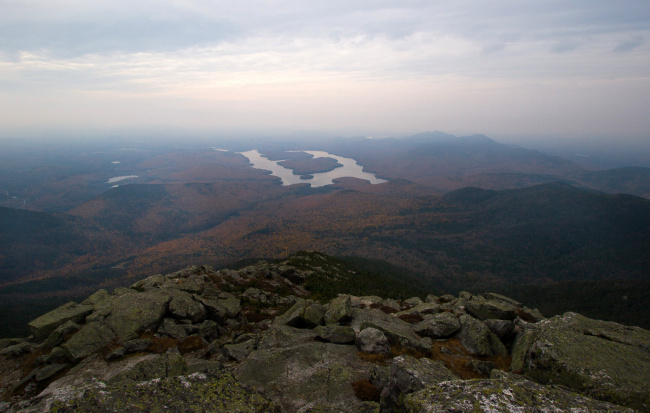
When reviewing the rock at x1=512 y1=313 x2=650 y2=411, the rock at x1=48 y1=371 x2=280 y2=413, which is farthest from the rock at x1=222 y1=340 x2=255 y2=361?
the rock at x1=512 y1=313 x2=650 y2=411

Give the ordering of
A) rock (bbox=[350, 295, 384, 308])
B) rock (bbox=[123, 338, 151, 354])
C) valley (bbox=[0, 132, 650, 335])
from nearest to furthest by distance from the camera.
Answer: rock (bbox=[123, 338, 151, 354]) < rock (bbox=[350, 295, 384, 308]) < valley (bbox=[0, 132, 650, 335])

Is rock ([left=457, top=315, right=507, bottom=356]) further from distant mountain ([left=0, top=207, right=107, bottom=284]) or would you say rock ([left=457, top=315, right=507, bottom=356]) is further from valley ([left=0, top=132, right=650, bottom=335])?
distant mountain ([left=0, top=207, right=107, bottom=284])

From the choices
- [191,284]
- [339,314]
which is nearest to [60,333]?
[191,284]

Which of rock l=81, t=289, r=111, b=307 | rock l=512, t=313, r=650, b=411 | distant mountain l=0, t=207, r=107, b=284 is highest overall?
rock l=512, t=313, r=650, b=411

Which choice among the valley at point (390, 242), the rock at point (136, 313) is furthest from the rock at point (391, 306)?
the valley at point (390, 242)

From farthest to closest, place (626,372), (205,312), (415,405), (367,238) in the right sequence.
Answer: (367,238) < (205,312) < (626,372) < (415,405)

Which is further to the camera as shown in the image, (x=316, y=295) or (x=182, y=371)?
(x=316, y=295)

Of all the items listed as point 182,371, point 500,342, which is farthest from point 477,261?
point 182,371

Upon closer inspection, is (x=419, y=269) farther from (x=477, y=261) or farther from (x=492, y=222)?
(x=492, y=222)
